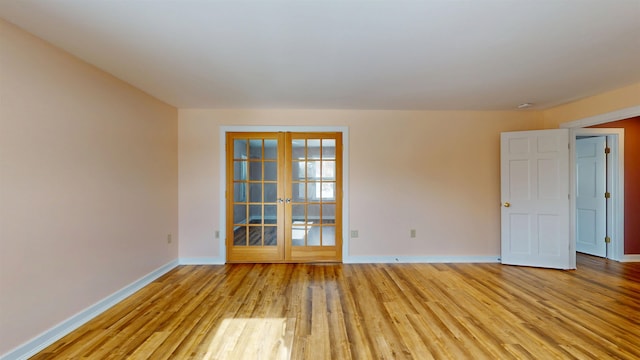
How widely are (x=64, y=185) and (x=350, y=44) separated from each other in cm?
257

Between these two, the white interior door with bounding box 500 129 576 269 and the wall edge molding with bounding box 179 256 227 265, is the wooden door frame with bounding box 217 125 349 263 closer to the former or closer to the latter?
the wall edge molding with bounding box 179 256 227 265

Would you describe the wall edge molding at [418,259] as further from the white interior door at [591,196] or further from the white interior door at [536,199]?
the white interior door at [591,196]

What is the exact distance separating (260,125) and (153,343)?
9.60ft

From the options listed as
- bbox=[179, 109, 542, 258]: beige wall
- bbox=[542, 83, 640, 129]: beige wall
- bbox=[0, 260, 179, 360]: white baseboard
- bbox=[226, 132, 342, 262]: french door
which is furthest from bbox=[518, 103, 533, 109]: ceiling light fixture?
bbox=[0, 260, 179, 360]: white baseboard

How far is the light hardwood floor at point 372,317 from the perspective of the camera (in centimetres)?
204

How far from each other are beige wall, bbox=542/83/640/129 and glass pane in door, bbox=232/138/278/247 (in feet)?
13.7

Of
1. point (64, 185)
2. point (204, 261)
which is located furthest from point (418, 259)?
point (64, 185)

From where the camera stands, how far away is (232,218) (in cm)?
419

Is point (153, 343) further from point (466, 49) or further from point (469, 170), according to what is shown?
point (469, 170)

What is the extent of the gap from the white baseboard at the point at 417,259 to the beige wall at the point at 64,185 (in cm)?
279

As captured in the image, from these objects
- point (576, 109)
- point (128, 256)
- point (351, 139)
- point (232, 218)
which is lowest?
point (128, 256)

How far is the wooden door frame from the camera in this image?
4145 millimetres

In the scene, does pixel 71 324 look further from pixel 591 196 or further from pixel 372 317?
pixel 591 196

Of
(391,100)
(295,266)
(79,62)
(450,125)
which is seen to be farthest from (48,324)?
(450,125)
